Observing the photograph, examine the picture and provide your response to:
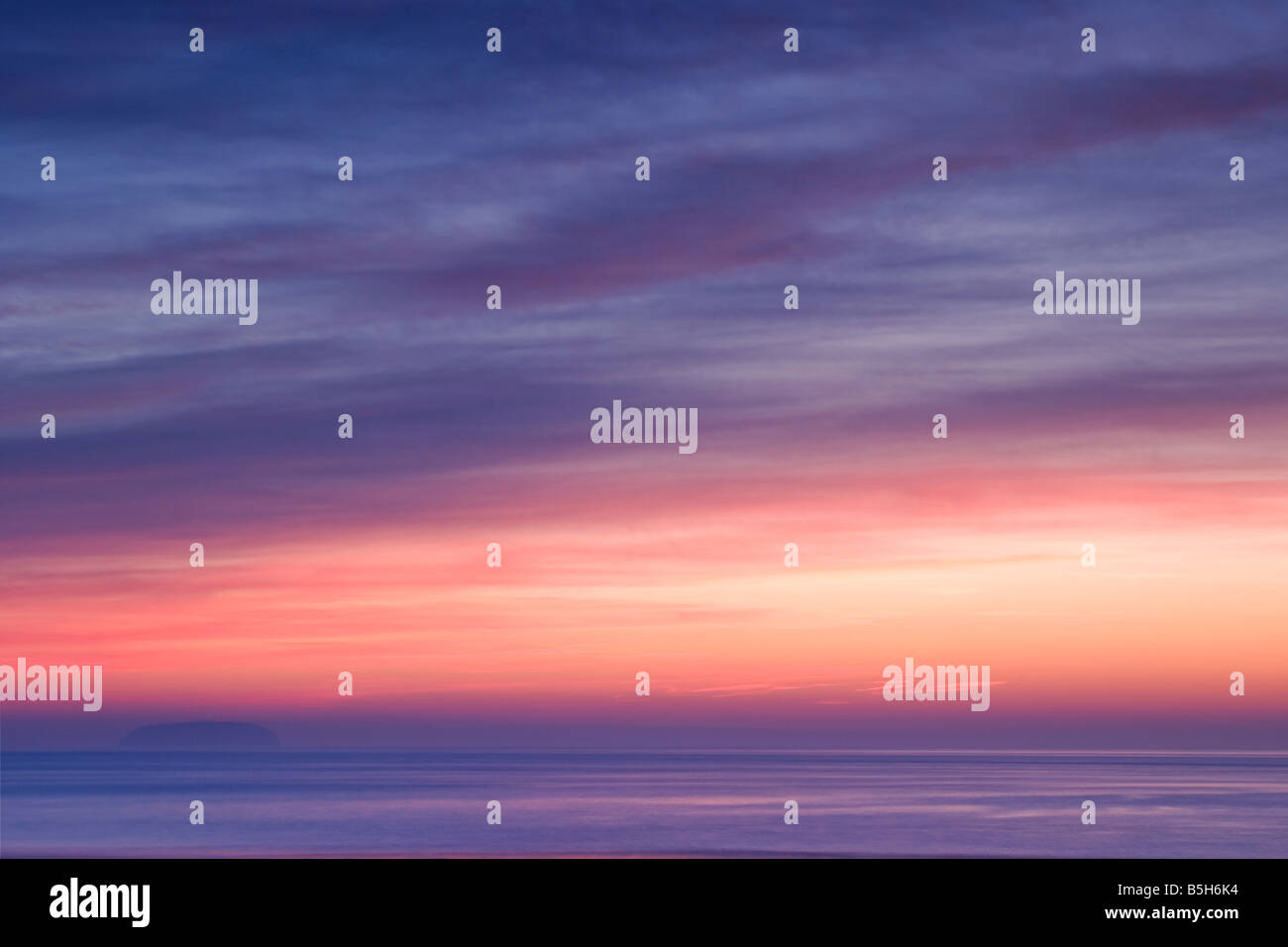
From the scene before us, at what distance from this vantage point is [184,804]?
6309 centimetres

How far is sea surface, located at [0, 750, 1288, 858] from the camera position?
130ft

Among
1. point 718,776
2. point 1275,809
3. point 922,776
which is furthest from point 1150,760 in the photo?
point 1275,809

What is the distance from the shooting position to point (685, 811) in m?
53.4

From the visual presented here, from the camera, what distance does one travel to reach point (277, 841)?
43.8 m

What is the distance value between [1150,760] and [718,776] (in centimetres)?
3678

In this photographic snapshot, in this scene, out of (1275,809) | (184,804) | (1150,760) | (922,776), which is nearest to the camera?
(1275,809)

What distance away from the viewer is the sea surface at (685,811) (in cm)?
3953
